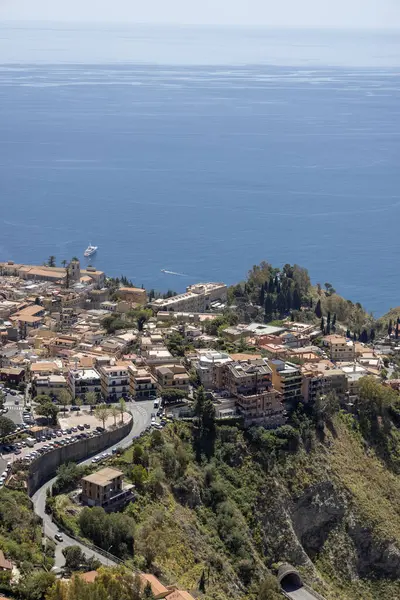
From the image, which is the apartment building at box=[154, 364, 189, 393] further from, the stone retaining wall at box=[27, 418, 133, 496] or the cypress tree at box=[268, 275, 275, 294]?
the cypress tree at box=[268, 275, 275, 294]

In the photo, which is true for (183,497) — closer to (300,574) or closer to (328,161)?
(300,574)

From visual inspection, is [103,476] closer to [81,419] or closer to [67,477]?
[67,477]

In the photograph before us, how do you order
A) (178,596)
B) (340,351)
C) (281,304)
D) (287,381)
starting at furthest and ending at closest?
A: (281,304), (340,351), (287,381), (178,596)

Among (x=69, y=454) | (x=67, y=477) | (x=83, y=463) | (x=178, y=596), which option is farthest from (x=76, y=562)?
(x=69, y=454)

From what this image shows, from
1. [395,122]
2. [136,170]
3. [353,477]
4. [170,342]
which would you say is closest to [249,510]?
[353,477]

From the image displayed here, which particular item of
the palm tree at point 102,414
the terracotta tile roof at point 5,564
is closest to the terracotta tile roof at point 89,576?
A: the terracotta tile roof at point 5,564

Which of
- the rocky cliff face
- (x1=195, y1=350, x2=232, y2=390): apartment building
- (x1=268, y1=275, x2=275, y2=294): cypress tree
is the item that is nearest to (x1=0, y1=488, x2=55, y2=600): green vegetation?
the rocky cliff face

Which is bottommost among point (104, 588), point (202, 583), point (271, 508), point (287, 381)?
point (202, 583)
